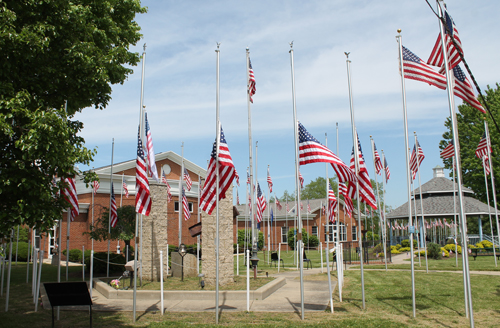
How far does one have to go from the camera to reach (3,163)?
8.16m

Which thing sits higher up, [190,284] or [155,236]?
[155,236]

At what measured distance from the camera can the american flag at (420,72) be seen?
991 cm

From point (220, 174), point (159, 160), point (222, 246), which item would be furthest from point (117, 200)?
point (220, 174)

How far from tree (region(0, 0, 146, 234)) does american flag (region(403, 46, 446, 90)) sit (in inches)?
298

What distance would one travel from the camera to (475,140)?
41719mm

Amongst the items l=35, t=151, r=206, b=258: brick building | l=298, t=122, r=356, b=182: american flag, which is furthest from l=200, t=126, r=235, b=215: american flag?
l=35, t=151, r=206, b=258: brick building

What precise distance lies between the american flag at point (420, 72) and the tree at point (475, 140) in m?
34.5

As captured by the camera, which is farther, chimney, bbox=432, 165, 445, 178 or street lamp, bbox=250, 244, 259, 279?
chimney, bbox=432, 165, 445, 178

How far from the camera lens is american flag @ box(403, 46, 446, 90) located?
9.91 meters

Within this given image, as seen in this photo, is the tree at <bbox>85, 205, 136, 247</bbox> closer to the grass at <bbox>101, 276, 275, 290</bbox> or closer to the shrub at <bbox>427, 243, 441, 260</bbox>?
the grass at <bbox>101, 276, 275, 290</bbox>

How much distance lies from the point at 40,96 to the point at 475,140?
42581 mm

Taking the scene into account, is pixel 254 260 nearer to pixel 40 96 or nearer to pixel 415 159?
pixel 40 96

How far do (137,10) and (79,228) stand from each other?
23856 mm

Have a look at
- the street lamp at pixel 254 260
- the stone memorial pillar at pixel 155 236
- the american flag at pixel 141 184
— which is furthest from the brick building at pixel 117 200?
the american flag at pixel 141 184
